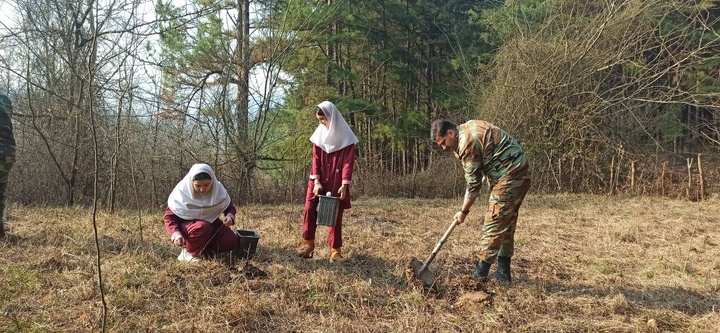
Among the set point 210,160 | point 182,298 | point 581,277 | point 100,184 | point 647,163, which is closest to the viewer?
point 182,298

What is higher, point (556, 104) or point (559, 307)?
point (556, 104)

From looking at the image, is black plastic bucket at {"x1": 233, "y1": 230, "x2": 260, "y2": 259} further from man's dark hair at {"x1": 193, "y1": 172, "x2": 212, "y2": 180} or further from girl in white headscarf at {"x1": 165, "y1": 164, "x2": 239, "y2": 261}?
man's dark hair at {"x1": 193, "y1": 172, "x2": 212, "y2": 180}

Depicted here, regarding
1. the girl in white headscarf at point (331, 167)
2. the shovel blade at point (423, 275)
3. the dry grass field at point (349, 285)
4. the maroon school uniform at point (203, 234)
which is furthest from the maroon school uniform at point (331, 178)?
the shovel blade at point (423, 275)

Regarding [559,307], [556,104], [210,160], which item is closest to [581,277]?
[559,307]

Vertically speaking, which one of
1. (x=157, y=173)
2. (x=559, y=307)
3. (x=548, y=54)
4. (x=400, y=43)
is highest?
(x=400, y=43)

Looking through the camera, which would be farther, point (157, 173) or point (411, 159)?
point (411, 159)

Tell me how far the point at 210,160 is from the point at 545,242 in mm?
7296

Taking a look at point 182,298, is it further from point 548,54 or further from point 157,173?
point 548,54

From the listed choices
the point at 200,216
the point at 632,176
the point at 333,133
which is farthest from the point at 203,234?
the point at 632,176

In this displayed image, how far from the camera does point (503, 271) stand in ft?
13.9

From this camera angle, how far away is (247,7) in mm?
11727

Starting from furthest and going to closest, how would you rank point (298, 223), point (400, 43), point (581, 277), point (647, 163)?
point (400, 43)
point (647, 163)
point (298, 223)
point (581, 277)

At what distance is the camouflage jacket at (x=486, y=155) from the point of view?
387cm

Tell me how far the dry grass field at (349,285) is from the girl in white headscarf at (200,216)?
17 cm
